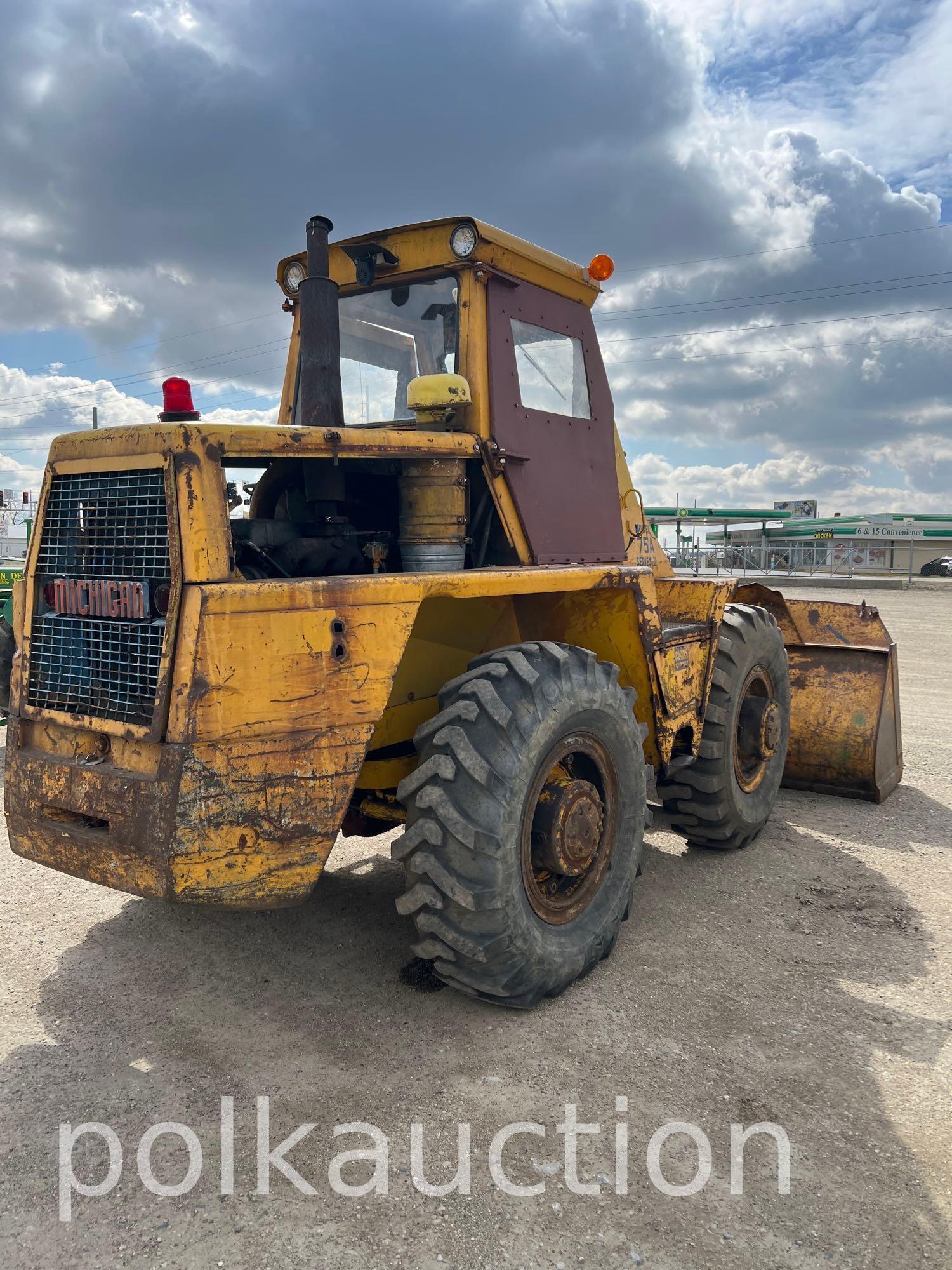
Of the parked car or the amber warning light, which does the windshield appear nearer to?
the amber warning light

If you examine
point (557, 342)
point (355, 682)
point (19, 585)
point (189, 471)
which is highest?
point (557, 342)

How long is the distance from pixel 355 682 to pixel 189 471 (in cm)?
85

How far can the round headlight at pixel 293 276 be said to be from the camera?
4.65m

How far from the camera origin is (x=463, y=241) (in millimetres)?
3936

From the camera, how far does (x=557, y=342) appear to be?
450 cm

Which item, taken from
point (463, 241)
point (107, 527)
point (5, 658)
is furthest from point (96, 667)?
point (463, 241)

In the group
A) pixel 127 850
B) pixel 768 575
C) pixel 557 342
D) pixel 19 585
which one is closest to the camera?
pixel 127 850

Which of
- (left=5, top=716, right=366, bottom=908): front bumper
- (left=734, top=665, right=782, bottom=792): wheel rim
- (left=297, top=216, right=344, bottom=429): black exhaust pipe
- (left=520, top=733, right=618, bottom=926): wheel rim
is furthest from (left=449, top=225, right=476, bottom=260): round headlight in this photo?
(left=734, top=665, right=782, bottom=792): wheel rim

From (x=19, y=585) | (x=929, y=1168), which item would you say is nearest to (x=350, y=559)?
(x=19, y=585)

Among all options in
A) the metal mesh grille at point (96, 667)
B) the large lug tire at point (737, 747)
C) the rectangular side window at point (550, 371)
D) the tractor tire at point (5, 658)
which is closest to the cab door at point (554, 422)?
the rectangular side window at point (550, 371)

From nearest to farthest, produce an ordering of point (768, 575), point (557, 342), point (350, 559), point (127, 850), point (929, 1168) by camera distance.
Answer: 1. point (929, 1168)
2. point (127, 850)
3. point (350, 559)
4. point (557, 342)
5. point (768, 575)

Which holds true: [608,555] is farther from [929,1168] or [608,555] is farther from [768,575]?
[768,575]

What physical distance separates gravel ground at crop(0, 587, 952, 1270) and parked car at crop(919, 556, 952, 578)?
4408cm

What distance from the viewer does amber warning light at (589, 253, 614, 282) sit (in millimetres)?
4594
